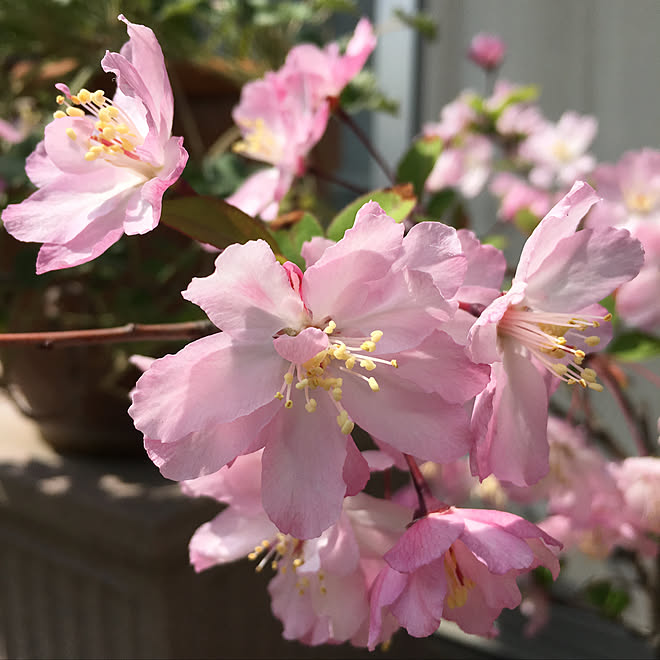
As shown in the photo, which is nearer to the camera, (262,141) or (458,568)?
(458,568)

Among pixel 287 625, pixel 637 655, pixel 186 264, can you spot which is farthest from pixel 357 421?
pixel 637 655

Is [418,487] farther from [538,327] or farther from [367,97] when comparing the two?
[367,97]

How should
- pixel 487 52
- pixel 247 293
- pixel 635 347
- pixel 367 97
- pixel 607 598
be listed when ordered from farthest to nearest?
pixel 487 52 → pixel 607 598 → pixel 367 97 → pixel 635 347 → pixel 247 293

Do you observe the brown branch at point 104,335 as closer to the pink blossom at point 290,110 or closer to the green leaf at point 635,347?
the pink blossom at point 290,110

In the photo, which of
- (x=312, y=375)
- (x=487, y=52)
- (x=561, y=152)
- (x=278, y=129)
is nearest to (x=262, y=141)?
(x=278, y=129)

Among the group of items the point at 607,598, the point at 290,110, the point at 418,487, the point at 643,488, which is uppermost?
the point at 290,110

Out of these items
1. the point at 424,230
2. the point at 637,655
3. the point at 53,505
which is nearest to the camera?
the point at 424,230

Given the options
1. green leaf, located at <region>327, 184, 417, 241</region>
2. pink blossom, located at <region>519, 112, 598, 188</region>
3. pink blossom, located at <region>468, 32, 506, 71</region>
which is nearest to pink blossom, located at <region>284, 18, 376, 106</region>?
green leaf, located at <region>327, 184, 417, 241</region>

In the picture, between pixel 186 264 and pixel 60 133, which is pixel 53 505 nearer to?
pixel 186 264
